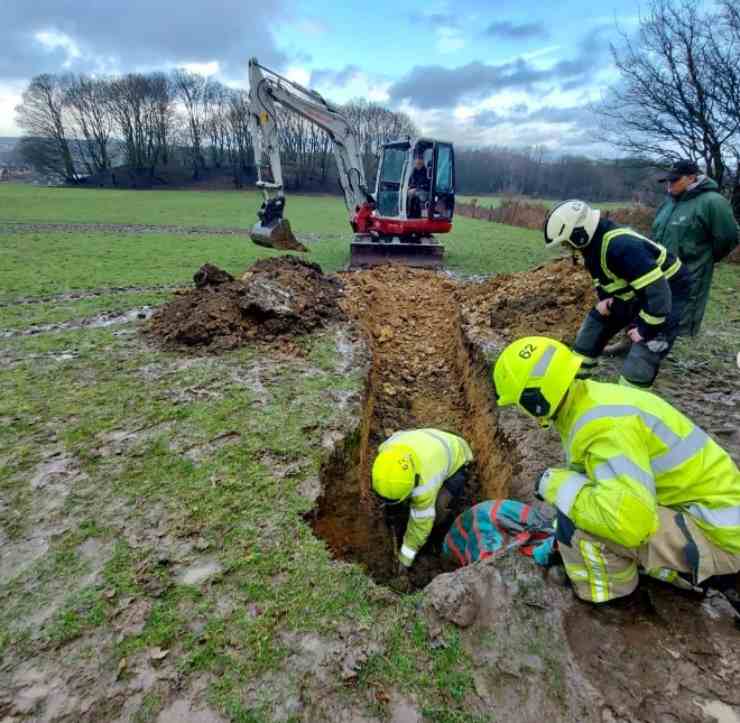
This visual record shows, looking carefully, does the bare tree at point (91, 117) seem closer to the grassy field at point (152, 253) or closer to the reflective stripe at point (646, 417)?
the grassy field at point (152, 253)

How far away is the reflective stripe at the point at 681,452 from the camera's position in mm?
2148

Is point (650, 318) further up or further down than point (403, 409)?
further up

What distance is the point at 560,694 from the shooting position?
210cm

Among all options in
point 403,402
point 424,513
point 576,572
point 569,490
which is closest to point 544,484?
point 569,490

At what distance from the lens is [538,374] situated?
228 cm

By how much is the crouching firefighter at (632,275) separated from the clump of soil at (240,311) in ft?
12.2

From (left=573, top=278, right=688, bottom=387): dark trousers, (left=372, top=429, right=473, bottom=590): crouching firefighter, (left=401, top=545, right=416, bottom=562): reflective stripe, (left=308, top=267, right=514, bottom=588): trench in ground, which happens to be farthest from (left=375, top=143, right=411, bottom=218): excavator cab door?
(left=401, top=545, right=416, bottom=562): reflective stripe

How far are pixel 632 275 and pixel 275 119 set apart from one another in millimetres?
9602

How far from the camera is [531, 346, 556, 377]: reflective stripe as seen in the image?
227 centimetres

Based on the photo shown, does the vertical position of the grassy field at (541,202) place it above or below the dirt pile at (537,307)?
below

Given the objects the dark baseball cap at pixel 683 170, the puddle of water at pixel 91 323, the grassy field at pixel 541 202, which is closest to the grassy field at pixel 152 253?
the puddle of water at pixel 91 323

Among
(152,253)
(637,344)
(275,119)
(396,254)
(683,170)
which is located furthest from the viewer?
(152,253)

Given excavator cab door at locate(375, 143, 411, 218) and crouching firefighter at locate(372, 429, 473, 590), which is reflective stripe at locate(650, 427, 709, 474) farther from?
excavator cab door at locate(375, 143, 411, 218)

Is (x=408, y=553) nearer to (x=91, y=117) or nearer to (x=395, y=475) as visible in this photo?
(x=395, y=475)
